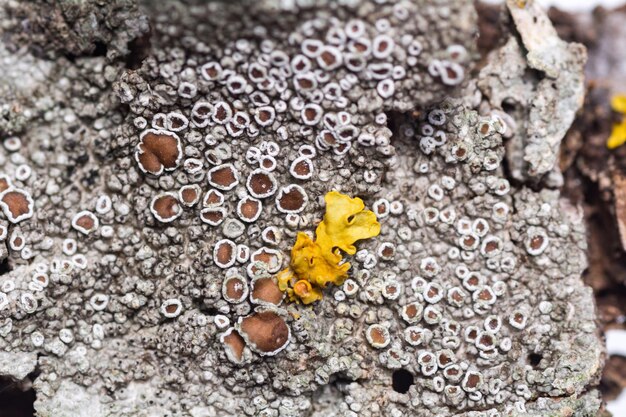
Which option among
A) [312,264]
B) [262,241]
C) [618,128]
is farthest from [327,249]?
[618,128]

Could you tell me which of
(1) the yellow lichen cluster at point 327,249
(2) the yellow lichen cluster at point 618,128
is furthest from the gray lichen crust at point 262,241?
(2) the yellow lichen cluster at point 618,128

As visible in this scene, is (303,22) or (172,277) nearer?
(303,22)

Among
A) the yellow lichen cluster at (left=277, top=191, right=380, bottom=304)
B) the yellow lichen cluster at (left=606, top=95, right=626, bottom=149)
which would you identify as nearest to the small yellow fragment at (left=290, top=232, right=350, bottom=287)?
the yellow lichen cluster at (left=277, top=191, right=380, bottom=304)

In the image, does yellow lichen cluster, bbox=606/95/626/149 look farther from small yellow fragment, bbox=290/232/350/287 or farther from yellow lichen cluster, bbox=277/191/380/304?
small yellow fragment, bbox=290/232/350/287

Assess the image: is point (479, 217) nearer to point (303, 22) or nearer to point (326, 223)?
point (326, 223)

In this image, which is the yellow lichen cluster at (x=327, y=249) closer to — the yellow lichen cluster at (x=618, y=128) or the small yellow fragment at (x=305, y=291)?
the small yellow fragment at (x=305, y=291)

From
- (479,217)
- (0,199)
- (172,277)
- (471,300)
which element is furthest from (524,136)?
(0,199)
